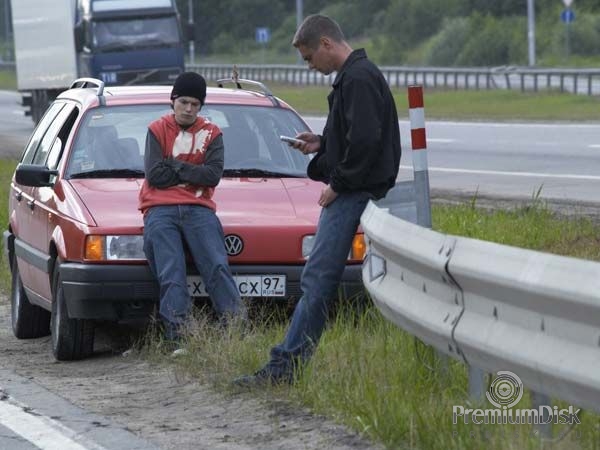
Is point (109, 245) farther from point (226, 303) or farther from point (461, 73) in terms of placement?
point (461, 73)

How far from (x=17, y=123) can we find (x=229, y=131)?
3683cm

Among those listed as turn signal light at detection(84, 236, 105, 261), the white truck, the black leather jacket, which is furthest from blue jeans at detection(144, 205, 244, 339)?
the white truck

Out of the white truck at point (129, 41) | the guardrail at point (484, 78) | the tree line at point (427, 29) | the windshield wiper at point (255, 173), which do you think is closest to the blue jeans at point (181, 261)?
the windshield wiper at point (255, 173)

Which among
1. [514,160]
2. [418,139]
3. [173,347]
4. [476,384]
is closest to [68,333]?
[173,347]

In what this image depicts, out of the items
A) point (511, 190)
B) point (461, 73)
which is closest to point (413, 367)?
point (511, 190)

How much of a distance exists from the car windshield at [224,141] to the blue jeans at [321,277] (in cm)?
257

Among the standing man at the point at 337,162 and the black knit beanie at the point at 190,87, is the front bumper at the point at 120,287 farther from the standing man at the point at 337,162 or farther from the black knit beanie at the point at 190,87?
the standing man at the point at 337,162

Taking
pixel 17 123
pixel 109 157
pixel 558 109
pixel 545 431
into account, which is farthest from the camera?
pixel 17 123

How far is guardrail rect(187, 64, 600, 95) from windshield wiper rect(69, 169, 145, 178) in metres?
31.6

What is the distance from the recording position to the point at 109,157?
32.8 feet

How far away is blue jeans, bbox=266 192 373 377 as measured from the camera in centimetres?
742

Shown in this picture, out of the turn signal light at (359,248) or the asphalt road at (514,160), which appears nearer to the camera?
the turn signal light at (359,248)

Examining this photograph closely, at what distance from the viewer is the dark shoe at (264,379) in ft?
24.7

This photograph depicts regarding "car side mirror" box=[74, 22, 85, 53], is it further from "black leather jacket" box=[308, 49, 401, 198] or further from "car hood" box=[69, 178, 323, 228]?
"black leather jacket" box=[308, 49, 401, 198]
